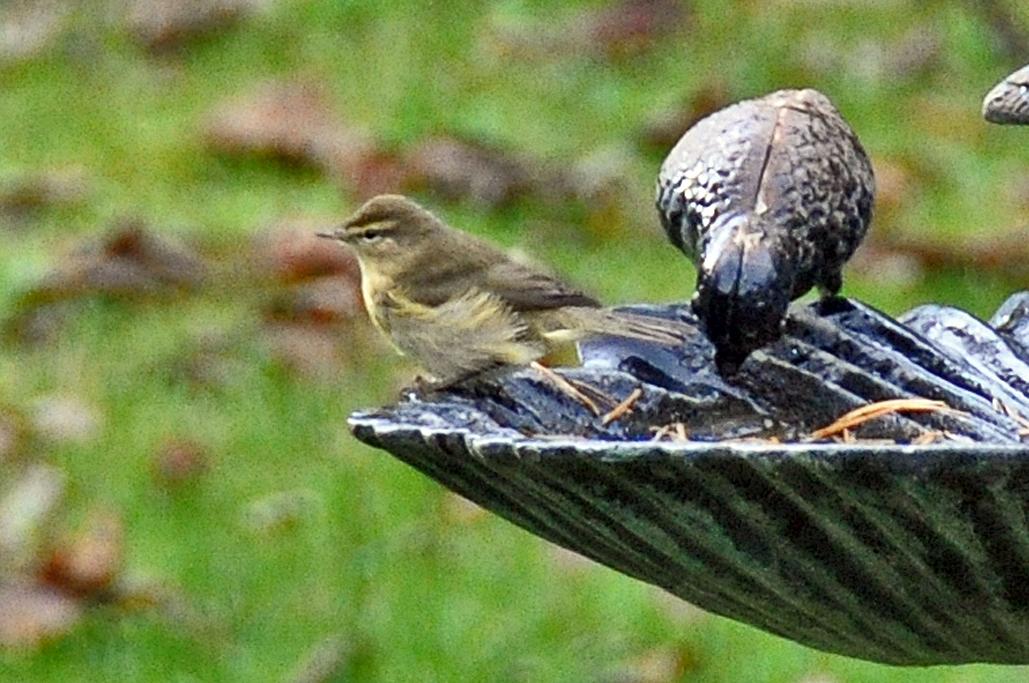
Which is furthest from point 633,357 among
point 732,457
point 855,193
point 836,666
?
point 836,666

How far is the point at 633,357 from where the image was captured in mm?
3211

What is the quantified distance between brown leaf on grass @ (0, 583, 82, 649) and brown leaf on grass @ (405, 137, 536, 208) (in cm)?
240

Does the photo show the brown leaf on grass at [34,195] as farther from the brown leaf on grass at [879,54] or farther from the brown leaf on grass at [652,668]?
the brown leaf on grass at [652,668]

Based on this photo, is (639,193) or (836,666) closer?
(836,666)

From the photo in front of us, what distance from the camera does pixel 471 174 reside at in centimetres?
722

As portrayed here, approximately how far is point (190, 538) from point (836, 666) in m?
1.34

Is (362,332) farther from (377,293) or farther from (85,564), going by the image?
(377,293)

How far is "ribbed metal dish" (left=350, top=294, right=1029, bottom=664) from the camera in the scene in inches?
94.3

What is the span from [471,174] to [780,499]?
15.8 feet

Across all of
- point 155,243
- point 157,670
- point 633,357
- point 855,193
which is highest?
point 155,243

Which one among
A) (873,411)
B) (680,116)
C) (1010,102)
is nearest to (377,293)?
(873,411)

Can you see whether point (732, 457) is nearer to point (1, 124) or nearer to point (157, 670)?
point (157, 670)

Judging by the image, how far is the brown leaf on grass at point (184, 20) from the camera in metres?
8.68

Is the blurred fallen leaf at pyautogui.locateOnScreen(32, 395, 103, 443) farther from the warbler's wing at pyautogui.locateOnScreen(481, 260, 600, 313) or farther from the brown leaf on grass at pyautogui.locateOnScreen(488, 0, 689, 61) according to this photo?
the brown leaf on grass at pyautogui.locateOnScreen(488, 0, 689, 61)
